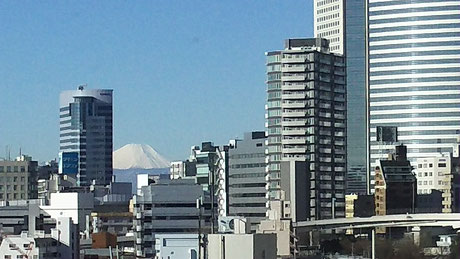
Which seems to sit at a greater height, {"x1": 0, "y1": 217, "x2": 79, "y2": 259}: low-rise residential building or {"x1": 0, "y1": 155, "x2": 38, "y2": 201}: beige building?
{"x1": 0, "y1": 155, "x2": 38, "y2": 201}: beige building

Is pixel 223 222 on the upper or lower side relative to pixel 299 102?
lower

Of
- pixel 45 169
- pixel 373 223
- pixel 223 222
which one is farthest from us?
pixel 45 169

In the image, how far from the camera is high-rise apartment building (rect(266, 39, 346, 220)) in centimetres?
3534

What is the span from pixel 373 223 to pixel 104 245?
6.74 metres

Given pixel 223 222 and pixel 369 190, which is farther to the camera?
pixel 369 190

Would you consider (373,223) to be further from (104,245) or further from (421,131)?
(421,131)

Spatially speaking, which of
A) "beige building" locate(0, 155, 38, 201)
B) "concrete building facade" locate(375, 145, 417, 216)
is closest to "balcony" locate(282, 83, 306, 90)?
"concrete building facade" locate(375, 145, 417, 216)

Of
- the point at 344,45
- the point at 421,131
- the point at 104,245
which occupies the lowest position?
the point at 104,245

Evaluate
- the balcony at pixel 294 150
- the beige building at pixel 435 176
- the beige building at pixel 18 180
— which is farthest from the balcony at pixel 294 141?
the beige building at pixel 18 180

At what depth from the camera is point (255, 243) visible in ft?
43.4

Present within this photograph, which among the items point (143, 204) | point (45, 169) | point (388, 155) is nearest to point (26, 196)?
point (45, 169)

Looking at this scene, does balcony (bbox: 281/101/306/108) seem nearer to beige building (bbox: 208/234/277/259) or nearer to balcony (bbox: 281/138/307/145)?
balcony (bbox: 281/138/307/145)

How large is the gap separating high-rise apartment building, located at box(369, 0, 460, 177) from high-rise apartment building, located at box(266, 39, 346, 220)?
2.06 meters

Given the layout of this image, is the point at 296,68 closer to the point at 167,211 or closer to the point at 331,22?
the point at 331,22
